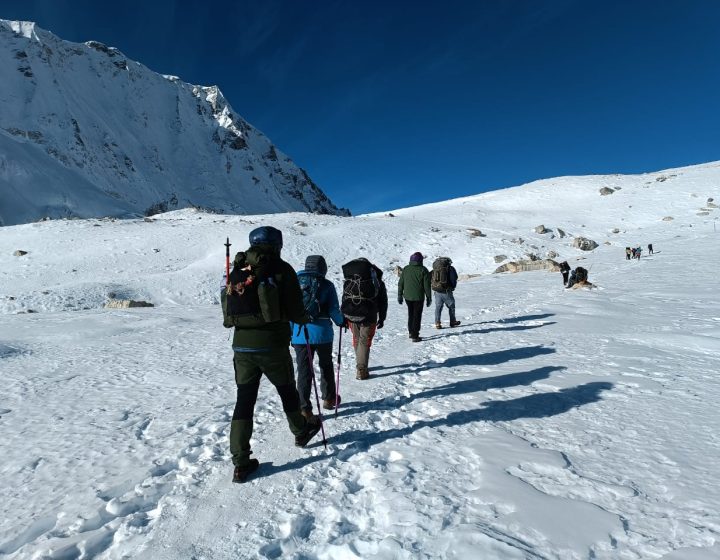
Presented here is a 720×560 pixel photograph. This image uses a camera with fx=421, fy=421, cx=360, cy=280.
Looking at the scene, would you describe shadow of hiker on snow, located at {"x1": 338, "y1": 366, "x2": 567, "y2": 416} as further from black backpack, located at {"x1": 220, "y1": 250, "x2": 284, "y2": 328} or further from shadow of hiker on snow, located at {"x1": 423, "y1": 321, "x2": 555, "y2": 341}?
shadow of hiker on snow, located at {"x1": 423, "y1": 321, "x2": 555, "y2": 341}

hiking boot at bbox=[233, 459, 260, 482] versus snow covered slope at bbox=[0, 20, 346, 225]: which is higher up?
snow covered slope at bbox=[0, 20, 346, 225]

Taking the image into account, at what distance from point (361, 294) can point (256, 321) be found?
3.09 meters

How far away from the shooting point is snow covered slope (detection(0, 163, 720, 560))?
9.42 ft

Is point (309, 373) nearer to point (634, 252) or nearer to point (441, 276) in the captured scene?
point (441, 276)

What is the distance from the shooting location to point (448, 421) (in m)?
4.79

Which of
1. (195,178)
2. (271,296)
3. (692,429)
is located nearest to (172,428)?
(271,296)

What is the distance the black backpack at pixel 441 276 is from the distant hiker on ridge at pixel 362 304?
4245 millimetres

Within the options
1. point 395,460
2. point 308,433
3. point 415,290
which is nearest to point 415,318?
point 415,290

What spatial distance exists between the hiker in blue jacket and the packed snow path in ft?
1.58

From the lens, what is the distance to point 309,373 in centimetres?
512

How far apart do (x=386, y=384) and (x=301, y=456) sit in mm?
2451

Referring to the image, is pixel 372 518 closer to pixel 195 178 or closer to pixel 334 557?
pixel 334 557

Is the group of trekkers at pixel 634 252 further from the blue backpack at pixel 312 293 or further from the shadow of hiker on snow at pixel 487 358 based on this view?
the blue backpack at pixel 312 293

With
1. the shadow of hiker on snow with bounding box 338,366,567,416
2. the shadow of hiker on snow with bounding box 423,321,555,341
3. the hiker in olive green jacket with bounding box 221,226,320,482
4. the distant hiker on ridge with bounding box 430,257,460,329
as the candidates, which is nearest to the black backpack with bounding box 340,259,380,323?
the shadow of hiker on snow with bounding box 338,366,567,416
